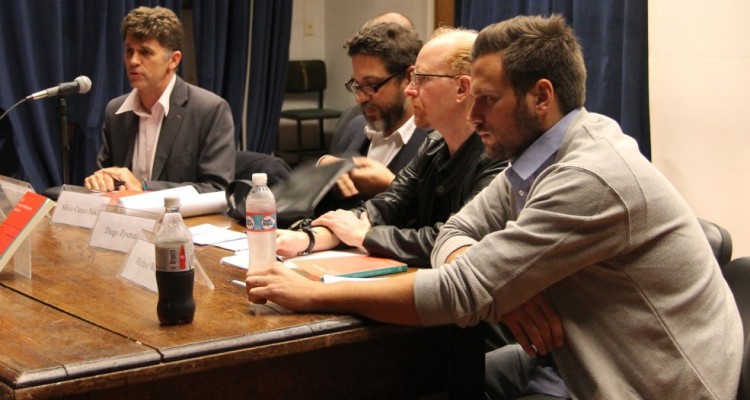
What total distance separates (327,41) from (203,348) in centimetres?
503

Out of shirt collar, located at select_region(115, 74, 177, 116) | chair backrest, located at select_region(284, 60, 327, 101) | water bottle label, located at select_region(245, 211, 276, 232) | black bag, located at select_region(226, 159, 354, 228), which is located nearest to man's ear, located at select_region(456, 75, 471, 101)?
black bag, located at select_region(226, 159, 354, 228)

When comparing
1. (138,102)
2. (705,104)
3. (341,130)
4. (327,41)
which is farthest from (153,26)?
(327,41)

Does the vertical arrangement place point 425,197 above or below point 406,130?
below

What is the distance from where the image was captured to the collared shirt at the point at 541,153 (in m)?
1.85

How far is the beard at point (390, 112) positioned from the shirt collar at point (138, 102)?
3.03 feet

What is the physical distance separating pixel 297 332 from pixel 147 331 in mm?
270

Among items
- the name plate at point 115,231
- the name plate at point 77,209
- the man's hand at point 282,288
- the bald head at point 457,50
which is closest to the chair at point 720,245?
the bald head at point 457,50

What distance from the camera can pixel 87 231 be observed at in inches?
101

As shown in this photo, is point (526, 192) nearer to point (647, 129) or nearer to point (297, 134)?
point (647, 129)

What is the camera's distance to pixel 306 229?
234 cm

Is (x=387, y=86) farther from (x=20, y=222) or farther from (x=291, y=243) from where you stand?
(x=20, y=222)

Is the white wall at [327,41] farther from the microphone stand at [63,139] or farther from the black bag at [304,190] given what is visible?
the black bag at [304,190]

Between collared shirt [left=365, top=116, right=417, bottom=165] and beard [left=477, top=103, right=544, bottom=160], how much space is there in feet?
3.62

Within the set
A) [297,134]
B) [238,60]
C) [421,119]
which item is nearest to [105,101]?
[238,60]
